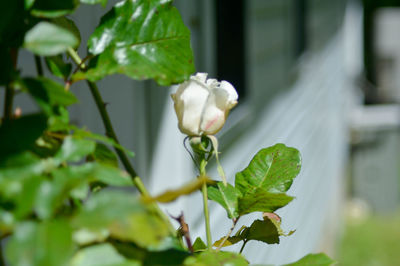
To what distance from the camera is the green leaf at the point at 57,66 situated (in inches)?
20.7

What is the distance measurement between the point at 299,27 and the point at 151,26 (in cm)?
450

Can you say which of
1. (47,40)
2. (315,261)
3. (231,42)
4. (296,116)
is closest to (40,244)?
(47,40)

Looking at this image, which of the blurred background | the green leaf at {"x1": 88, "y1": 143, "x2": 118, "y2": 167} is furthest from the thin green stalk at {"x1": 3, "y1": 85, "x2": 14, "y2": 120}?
the blurred background

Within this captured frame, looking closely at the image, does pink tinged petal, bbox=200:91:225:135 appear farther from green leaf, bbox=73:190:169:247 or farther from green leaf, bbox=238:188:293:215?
green leaf, bbox=73:190:169:247

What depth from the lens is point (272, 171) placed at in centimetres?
61

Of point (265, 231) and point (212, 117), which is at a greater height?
point (212, 117)

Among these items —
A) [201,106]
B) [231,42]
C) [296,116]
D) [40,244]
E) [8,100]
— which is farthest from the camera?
[296,116]

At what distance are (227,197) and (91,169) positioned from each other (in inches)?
10.2

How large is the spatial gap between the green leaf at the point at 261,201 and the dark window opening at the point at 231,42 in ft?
6.27

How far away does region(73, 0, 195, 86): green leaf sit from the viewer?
0.50 m

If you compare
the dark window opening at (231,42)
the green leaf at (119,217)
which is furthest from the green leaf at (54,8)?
the dark window opening at (231,42)

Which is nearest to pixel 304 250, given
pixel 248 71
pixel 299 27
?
pixel 299 27

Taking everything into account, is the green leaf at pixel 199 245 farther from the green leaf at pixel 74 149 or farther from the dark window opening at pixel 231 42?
the dark window opening at pixel 231 42

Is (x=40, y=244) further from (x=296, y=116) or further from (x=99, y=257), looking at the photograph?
(x=296, y=116)
